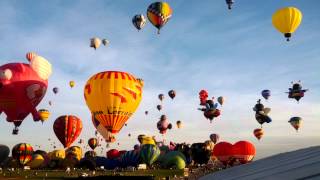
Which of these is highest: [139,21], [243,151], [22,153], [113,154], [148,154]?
[139,21]

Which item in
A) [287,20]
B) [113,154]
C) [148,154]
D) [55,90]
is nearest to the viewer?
[287,20]

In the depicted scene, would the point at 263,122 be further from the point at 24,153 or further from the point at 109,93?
the point at 24,153

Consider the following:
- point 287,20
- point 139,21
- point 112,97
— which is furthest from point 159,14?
point 287,20

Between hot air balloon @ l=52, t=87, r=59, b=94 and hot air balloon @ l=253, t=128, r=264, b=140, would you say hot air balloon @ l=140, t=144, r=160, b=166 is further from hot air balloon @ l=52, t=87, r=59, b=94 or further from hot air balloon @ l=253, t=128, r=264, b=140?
hot air balloon @ l=253, t=128, r=264, b=140

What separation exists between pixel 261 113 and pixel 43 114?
1470 inches

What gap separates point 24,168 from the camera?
75.0 meters

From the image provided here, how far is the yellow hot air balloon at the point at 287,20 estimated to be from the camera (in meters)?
44.3

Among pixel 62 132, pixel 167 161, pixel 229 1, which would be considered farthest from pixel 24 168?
pixel 229 1

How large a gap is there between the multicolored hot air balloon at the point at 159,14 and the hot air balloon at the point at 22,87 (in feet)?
50.1

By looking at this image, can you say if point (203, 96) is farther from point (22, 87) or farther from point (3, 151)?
point (22, 87)

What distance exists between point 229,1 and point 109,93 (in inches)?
694

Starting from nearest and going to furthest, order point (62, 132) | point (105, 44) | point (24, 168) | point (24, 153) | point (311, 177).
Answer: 1. point (311, 177)
2. point (62, 132)
3. point (105, 44)
4. point (24, 153)
5. point (24, 168)

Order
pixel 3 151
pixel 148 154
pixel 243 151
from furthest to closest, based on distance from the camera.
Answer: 1. pixel 148 154
2. pixel 3 151
3. pixel 243 151

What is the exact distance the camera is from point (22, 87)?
165 feet
